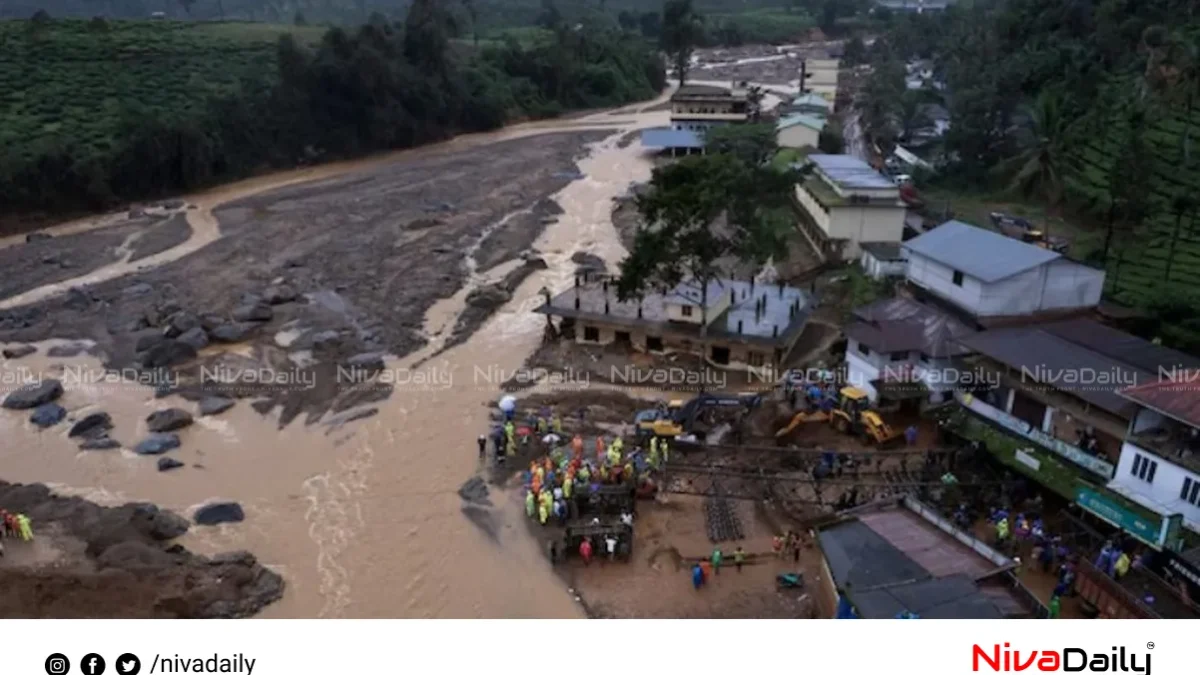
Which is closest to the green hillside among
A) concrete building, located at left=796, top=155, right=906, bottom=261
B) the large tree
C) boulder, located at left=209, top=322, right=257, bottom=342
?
boulder, located at left=209, top=322, right=257, bottom=342

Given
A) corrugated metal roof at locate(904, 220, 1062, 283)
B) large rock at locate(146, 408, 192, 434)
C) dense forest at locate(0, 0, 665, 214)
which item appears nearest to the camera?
corrugated metal roof at locate(904, 220, 1062, 283)

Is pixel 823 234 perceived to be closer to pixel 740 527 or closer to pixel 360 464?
pixel 740 527

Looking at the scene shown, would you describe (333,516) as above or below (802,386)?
below

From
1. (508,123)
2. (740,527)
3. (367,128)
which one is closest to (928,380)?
(740,527)

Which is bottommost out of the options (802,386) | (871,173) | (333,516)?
(333,516)

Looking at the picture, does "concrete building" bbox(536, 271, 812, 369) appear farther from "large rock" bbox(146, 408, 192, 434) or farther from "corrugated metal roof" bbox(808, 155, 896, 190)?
"large rock" bbox(146, 408, 192, 434)
